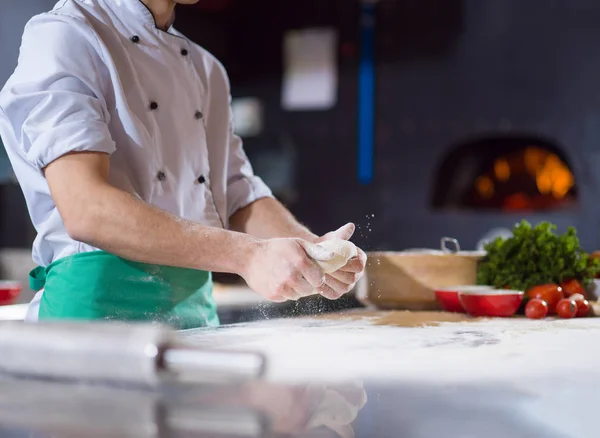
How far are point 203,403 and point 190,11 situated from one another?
5174 millimetres

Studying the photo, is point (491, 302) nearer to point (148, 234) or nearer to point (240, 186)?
point (240, 186)

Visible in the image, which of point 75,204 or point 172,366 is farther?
point 75,204

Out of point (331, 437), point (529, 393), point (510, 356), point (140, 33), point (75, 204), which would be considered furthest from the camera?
point (140, 33)

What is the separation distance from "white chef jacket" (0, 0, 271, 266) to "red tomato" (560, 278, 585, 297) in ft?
2.34

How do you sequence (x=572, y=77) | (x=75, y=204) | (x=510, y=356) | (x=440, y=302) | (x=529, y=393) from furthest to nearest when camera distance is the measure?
(x=572, y=77) < (x=440, y=302) < (x=75, y=204) < (x=510, y=356) < (x=529, y=393)

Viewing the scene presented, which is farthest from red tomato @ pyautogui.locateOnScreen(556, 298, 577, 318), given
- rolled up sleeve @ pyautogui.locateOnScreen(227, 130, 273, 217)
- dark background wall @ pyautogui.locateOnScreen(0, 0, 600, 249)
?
dark background wall @ pyautogui.locateOnScreen(0, 0, 600, 249)

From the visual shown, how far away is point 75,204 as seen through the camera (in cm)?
117

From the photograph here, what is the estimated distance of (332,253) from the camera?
1.12 meters

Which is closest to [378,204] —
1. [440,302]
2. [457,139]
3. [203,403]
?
[457,139]

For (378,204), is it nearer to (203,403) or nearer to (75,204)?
(75,204)

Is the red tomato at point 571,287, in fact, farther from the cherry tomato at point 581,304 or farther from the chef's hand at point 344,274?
the chef's hand at point 344,274

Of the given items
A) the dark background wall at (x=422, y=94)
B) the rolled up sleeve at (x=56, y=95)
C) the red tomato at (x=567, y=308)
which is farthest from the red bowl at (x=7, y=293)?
the dark background wall at (x=422, y=94)

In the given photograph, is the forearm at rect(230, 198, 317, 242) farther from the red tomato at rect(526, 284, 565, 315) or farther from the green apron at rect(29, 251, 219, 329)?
the red tomato at rect(526, 284, 565, 315)

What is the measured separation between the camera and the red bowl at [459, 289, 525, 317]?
1.57 metres
